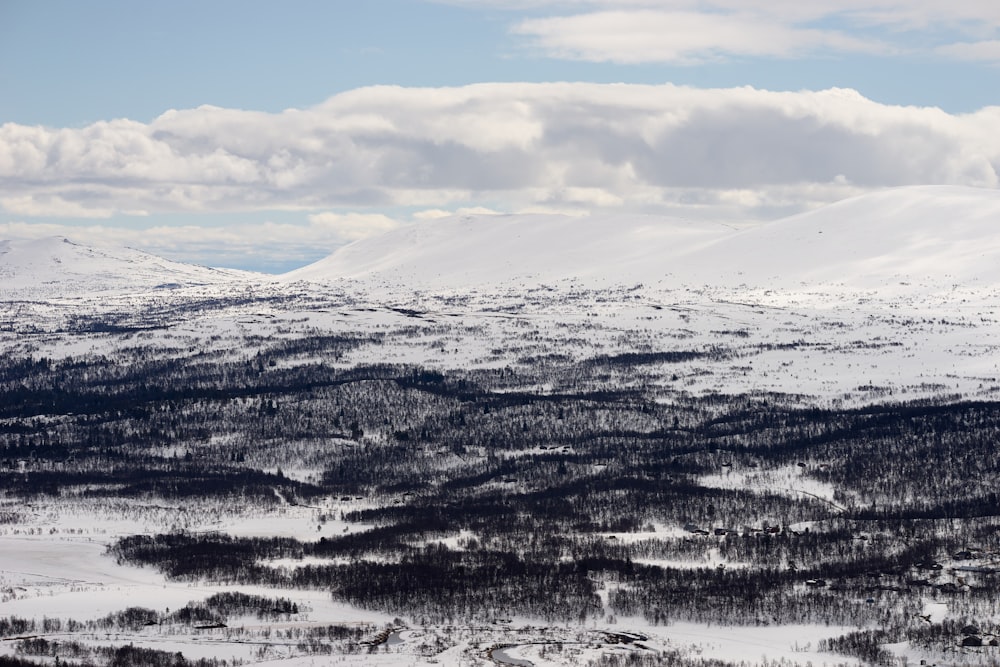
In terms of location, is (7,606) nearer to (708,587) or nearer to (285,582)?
(285,582)

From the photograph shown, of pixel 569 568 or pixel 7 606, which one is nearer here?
pixel 7 606

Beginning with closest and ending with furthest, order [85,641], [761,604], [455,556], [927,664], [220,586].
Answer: [927,664], [85,641], [761,604], [220,586], [455,556]

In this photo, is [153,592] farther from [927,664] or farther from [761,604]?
[927,664]

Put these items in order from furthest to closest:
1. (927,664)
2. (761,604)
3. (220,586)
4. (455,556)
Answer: (455,556), (220,586), (761,604), (927,664)

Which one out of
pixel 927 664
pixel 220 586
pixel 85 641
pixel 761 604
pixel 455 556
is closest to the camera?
pixel 927 664

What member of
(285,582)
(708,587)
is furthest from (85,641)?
(708,587)

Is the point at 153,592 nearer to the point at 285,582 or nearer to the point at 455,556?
the point at 285,582

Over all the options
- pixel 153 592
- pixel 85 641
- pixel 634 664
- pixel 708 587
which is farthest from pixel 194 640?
pixel 708 587

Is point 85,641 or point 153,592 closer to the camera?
point 85,641
